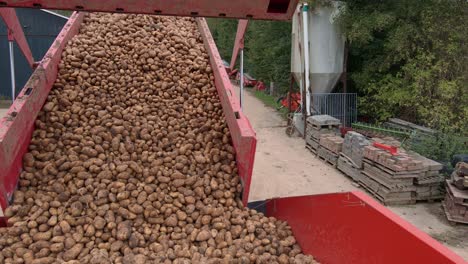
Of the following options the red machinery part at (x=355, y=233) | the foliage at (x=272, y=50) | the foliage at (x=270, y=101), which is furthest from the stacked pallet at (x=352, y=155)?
the foliage at (x=272, y=50)

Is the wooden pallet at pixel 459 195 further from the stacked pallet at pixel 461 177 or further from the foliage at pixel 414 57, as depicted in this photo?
the foliage at pixel 414 57

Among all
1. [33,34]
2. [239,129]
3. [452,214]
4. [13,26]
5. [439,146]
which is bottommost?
[452,214]

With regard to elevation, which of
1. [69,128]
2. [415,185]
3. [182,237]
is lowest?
[415,185]

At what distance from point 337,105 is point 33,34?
472 inches

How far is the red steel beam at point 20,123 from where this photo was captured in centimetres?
278

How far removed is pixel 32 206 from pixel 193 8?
2.02 meters

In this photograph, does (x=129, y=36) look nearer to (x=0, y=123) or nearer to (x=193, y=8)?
(x=0, y=123)

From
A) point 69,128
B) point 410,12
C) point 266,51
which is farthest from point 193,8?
point 266,51

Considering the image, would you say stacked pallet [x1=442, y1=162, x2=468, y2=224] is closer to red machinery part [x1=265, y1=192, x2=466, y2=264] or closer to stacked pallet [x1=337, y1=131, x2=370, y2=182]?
stacked pallet [x1=337, y1=131, x2=370, y2=182]

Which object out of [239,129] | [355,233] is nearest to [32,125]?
[239,129]

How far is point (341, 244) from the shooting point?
2.64 m

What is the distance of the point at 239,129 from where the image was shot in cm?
323

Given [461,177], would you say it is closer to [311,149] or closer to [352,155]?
[352,155]

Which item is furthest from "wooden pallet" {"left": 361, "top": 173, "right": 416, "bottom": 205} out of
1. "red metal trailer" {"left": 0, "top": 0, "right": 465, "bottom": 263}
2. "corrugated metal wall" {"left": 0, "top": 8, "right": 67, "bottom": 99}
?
"corrugated metal wall" {"left": 0, "top": 8, "right": 67, "bottom": 99}
